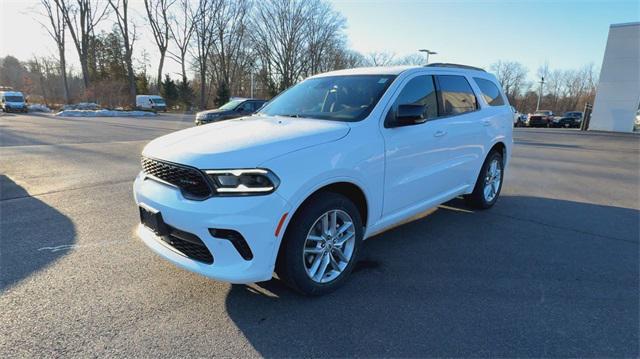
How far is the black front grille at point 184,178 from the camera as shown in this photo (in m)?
2.56

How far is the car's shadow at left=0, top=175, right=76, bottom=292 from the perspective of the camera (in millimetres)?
3406

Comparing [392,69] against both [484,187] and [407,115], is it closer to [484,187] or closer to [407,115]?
[407,115]

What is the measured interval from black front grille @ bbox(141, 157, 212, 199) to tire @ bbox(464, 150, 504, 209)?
396 centimetres

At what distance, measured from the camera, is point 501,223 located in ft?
16.2

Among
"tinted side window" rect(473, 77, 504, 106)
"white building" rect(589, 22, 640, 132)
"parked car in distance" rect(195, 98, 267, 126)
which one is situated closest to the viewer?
"tinted side window" rect(473, 77, 504, 106)

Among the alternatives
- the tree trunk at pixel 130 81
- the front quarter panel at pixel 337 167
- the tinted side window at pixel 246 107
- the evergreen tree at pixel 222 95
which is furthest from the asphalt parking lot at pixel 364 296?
the evergreen tree at pixel 222 95

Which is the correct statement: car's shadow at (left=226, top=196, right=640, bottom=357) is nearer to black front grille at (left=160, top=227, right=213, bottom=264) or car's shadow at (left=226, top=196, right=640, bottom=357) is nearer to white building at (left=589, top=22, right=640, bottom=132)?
black front grille at (left=160, top=227, right=213, bottom=264)

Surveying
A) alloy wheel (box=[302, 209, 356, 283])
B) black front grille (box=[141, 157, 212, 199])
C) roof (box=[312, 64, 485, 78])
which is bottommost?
alloy wheel (box=[302, 209, 356, 283])

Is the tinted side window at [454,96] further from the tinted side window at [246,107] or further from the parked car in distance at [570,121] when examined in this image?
the parked car in distance at [570,121]

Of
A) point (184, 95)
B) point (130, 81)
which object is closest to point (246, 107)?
point (130, 81)

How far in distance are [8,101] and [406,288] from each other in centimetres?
4469

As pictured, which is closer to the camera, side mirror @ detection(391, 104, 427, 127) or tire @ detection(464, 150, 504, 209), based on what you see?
side mirror @ detection(391, 104, 427, 127)

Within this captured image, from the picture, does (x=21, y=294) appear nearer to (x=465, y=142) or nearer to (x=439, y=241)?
(x=439, y=241)

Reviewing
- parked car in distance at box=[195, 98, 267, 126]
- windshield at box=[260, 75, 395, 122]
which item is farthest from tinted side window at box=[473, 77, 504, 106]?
parked car in distance at box=[195, 98, 267, 126]
